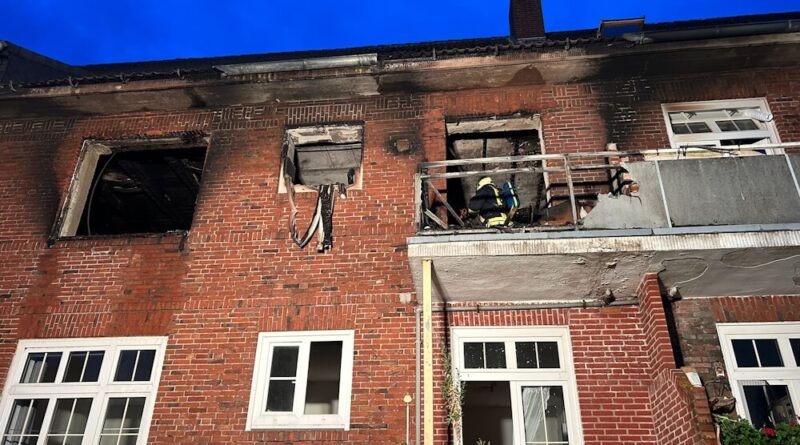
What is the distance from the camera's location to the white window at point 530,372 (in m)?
6.82

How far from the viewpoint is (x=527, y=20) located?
12.3 m

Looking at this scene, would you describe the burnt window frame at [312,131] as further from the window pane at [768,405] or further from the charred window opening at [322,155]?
the window pane at [768,405]

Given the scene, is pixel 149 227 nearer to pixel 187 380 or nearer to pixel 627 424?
pixel 187 380

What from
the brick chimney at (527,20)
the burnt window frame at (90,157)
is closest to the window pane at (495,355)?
the burnt window frame at (90,157)

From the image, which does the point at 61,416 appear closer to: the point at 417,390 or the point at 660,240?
the point at 417,390

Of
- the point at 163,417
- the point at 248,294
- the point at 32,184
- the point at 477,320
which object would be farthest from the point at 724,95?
the point at 32,184

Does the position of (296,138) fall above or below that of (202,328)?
above

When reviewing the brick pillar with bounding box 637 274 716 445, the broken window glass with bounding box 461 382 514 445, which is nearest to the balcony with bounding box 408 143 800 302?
the brick pillar with bounding box 637 274 716 445

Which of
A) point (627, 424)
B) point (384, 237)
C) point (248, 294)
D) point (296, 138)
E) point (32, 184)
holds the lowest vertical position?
point (627, 424)

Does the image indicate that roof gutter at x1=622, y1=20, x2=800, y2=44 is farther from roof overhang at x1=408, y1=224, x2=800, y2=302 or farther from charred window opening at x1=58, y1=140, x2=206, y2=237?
charred window opening at x1=58, y1=140, x2=206, y2=237

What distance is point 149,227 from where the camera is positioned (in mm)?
13023

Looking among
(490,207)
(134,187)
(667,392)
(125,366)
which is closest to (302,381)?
(125,366)

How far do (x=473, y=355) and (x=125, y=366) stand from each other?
4.82 meters

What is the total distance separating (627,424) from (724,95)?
5.52 metres
